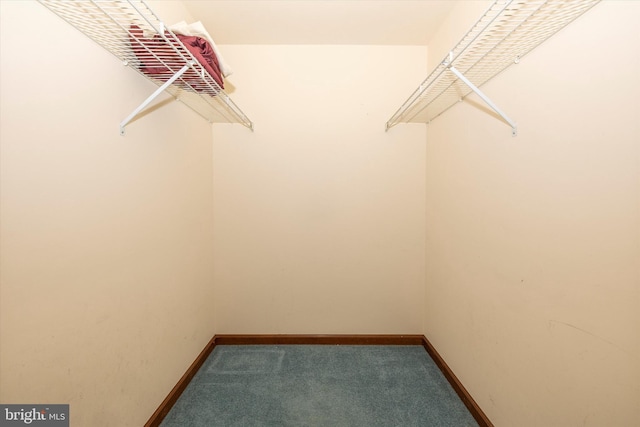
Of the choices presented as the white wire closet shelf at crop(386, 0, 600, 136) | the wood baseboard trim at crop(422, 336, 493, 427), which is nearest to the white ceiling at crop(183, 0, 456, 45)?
the white wire closet shelf at crop(386, 0, 600, 136)

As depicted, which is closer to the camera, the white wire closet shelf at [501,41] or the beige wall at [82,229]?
the beige wall at [82,229]

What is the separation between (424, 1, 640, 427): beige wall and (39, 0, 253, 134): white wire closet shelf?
4.60 ft

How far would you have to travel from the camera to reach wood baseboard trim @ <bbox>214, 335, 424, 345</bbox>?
2.29 m

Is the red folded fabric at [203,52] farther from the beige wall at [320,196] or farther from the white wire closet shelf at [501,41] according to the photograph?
the white wire closet shelf at [501,41]

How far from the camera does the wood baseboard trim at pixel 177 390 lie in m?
1.45

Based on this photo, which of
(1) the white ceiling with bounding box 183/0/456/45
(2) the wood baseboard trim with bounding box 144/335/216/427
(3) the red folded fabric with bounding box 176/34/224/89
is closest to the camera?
(3) the red folded fabric with bounding box 176/34/224/89

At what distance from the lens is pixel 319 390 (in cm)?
175

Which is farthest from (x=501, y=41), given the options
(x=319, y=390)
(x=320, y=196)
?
(x=319, y=390)

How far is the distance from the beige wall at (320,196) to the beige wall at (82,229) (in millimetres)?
655

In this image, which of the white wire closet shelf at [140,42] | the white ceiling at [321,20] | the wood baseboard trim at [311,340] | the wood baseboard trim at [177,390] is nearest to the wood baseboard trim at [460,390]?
the wood baseboard trim at [311,340]

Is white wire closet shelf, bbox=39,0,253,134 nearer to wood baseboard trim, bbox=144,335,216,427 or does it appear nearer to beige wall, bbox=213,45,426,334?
beige wall, bbox=213,45,426,334

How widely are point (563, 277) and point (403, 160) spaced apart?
1.43 meters

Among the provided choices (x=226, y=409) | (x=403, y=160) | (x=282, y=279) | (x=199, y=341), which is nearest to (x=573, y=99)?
(x=403, y=160)

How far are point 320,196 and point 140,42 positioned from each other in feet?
4.93
